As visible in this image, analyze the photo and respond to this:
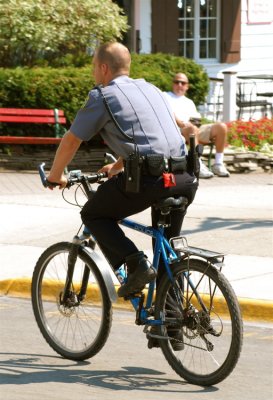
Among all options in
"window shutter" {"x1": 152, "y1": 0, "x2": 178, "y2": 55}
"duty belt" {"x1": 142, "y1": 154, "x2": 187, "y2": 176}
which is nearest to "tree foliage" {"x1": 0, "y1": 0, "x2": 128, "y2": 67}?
"window shutter" {"x1": 152, "y1": 0, "x2": 178, "y2": 55}

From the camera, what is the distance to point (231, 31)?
2261 cm

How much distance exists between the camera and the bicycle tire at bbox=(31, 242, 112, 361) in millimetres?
6793

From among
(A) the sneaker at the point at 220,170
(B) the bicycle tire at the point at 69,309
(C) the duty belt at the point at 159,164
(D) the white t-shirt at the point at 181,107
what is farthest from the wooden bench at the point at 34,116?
(C) the duty belt at the point at 159,164

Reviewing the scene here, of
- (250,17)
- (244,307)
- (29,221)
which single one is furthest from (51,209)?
(250,17)

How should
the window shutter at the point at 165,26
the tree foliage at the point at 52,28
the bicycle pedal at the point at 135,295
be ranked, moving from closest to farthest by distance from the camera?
the bicycle pedal at the point at 135,295 < the tree foliage at the point at 52,28 < the window shutter at the point at 165,26

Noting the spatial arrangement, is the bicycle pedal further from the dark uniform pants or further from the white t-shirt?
the white t-shirt

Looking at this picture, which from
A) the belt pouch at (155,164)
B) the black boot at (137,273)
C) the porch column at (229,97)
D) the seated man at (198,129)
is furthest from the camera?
the porch column at (229,97)

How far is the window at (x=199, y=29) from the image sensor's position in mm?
22547

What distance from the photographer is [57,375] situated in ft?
21.7

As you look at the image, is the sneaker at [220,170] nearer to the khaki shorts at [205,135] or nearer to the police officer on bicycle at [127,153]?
the khaki shorts at [205,135]

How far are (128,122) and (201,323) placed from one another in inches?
43.3

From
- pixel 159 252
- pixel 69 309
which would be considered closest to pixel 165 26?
pixel 69 309

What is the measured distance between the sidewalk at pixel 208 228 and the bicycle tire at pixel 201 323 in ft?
5.84

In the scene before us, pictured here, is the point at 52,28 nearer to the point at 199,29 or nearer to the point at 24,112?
the point at 24,112
